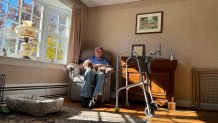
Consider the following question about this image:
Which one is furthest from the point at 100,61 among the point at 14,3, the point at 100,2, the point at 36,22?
the point at 14,3

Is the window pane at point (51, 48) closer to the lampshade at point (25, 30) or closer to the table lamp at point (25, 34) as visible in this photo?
the table lamp at point (25, 34)

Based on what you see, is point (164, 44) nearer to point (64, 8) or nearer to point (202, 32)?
point (202, 32)

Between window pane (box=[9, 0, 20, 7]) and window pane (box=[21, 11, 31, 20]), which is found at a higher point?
window pane (box=[9, 0, 20, 7])

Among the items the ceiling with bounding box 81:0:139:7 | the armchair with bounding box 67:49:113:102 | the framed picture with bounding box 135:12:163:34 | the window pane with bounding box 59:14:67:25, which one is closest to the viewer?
the armchair with bounding box 67:49:113:102

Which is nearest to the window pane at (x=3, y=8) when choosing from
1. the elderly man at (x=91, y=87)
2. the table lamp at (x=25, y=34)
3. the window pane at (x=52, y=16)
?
the table lamp at (x=25, y=34)

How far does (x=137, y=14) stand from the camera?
12.6 ft

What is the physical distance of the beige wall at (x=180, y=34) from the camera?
10.6 ft

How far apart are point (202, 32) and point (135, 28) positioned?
134 cm

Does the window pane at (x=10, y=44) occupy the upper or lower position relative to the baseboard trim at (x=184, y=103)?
upper

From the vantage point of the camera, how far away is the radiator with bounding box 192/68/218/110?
10.1ft

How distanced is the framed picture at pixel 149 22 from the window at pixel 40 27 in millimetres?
1567

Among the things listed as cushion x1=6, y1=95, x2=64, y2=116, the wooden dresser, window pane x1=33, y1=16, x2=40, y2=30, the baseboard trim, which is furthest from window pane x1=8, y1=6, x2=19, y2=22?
the baseboard trim

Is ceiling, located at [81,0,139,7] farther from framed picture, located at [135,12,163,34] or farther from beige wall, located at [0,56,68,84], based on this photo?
beige wall, located at [0,56,68,84]

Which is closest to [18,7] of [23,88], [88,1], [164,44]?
[23,88]
